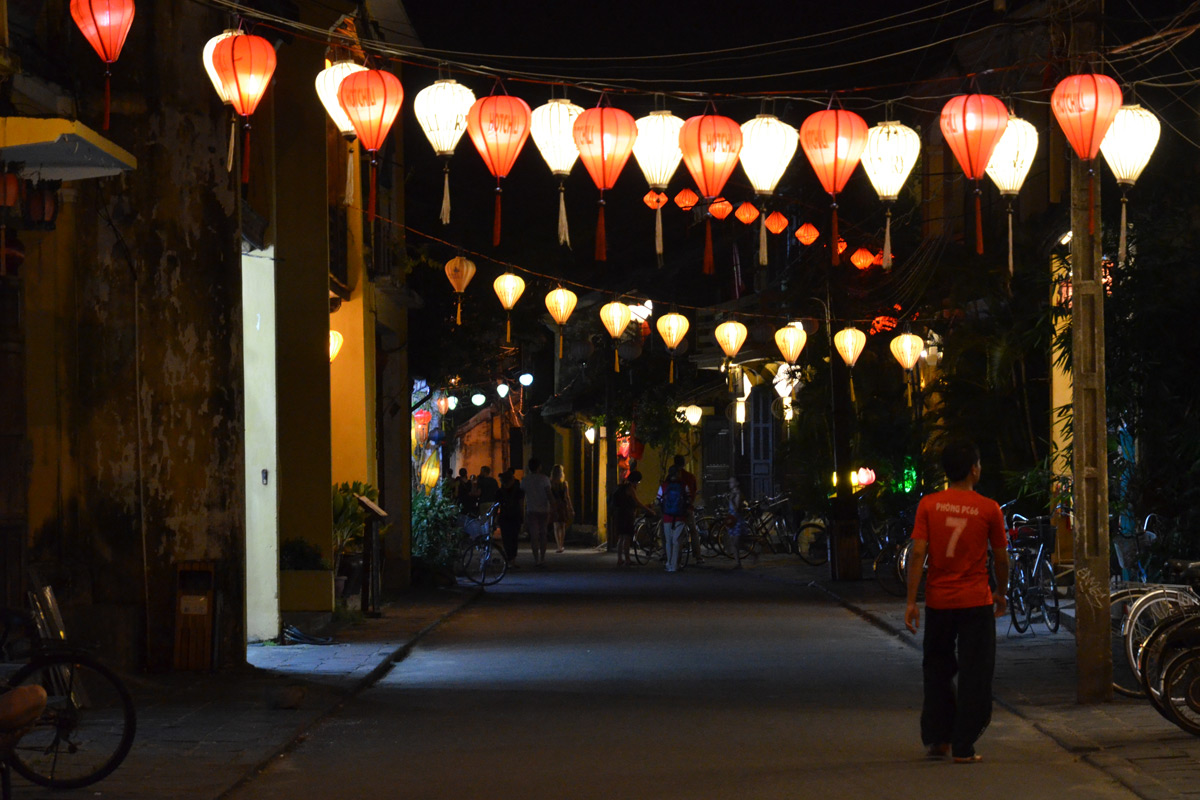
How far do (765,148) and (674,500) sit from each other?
1446 cm

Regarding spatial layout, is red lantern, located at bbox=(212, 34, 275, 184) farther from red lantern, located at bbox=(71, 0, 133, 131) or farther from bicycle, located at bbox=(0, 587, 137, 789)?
bicycle, located at bbox=(0, 587, 137, 789)

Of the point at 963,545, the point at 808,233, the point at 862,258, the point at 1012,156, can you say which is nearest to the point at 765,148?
the point at 1012,156

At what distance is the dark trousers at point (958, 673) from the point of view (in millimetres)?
8359

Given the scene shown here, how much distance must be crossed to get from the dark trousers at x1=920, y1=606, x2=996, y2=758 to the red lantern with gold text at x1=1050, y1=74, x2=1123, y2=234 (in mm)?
3620

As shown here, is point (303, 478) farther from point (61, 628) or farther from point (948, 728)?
point (948, 728)

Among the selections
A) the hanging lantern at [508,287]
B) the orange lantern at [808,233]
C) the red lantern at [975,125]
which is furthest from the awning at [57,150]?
the orange lantern at [808,233]

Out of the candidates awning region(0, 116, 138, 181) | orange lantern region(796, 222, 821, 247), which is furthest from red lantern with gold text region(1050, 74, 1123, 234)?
orange lantern region(796, 222, 821, 247)

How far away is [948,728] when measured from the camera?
28.0 feet

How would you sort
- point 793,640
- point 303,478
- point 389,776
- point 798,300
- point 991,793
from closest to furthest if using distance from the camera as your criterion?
point 991,793, point 389,776, point 793,640, point 303,478, point 798,300

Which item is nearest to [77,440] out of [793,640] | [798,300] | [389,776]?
[389,776]

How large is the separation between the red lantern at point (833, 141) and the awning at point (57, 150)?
5557mm

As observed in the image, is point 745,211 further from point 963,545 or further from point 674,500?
point 963,545

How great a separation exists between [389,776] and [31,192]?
509 centimetres

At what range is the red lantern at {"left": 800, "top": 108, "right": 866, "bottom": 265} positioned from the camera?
12352 millimetres
